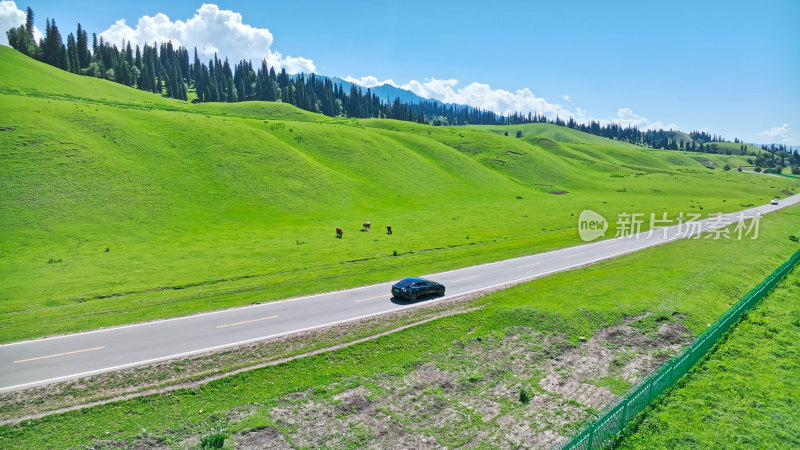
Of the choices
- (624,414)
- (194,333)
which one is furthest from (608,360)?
(194,333)

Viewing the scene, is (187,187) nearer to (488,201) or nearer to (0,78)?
(488,201)

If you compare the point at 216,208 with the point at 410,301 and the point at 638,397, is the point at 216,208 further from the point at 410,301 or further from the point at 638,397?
the point at 638,397

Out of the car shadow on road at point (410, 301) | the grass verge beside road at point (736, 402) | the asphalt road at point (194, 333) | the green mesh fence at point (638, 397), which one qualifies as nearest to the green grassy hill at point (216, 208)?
the asphalt road at point (194, 333)

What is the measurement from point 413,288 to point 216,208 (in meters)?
37.9

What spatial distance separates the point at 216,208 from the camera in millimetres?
54875

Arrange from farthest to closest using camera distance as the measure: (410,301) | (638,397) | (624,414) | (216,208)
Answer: (216,208) → (410,301) → (638,397) → (624,414)

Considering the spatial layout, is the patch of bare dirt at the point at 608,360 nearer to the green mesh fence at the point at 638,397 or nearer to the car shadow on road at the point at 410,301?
the green mesh fence at the point at 638,397

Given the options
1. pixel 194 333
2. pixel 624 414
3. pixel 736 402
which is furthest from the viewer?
pixel 194 333

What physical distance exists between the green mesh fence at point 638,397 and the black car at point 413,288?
13.6 metres

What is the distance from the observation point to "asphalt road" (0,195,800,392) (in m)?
18.0

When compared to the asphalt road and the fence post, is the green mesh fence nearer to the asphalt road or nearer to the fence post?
the fence post

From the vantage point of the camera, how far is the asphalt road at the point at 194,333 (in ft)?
59.2

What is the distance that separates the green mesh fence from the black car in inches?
534

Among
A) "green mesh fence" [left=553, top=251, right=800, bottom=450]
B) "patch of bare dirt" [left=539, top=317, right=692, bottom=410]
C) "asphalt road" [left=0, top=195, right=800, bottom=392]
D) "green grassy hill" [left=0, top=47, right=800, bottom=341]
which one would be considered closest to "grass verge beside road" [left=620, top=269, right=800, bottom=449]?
"green mesh fence" [left=553, top=251, right=800, bottom=450]
